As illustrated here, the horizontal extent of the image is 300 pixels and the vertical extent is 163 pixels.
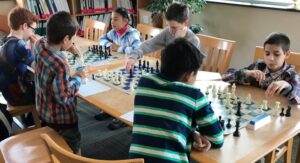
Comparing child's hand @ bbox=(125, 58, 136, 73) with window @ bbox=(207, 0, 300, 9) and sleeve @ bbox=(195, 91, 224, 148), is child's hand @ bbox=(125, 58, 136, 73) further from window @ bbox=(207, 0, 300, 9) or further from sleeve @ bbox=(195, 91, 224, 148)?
window @ bbox=(207, 0, 300, 9)

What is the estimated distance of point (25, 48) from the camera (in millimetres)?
2311

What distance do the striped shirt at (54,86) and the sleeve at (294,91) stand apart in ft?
4.08

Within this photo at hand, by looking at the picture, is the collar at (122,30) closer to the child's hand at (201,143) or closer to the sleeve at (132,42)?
the sleeve at (132,42)

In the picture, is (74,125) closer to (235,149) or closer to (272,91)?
(235,149)

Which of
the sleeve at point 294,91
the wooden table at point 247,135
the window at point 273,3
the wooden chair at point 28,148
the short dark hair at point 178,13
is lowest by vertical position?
the wooden chair at point 28,148

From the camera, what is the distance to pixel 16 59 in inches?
90.2


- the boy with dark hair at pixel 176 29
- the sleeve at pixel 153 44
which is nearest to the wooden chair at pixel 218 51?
the boy with dark hair at pixel 176 29

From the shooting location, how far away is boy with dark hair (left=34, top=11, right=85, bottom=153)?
1769 mm

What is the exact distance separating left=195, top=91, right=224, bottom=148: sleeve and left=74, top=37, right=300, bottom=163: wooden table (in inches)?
2.0

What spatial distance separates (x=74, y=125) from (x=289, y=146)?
1.31 metres

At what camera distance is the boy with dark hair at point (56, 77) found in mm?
1769

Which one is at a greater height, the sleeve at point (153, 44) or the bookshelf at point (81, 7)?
the bookshelf at point (81, 7)

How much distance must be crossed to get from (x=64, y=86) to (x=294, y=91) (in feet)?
4.34

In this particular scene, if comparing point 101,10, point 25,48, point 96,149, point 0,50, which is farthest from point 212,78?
point 101,10
